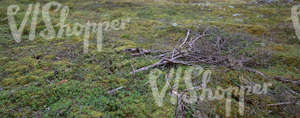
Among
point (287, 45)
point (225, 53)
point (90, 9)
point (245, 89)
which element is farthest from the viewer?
point (90, 9)

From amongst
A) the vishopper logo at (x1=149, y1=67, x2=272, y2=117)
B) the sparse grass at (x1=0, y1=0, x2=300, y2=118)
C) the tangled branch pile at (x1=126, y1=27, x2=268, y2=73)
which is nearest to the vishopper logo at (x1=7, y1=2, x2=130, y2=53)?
the sparse grass at (x1=0, y1=0, x2=300, y2=118)

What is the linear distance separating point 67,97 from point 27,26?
862 centimetres

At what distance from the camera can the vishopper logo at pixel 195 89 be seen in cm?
397

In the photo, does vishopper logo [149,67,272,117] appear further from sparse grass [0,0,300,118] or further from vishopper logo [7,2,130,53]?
vishopper logo [7,2,130,53]

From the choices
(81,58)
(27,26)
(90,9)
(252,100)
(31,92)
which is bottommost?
(252,100)

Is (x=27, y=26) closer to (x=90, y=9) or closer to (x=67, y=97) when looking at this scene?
(x=90, y=9)

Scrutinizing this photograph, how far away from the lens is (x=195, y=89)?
14.1 feet

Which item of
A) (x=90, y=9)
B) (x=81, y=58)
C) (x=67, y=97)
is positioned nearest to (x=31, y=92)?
(x=67, y=97)

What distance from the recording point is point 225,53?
6801mm

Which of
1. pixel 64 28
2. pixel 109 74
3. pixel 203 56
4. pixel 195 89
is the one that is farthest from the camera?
pixel 64 28

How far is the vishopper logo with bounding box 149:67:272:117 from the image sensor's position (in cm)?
397

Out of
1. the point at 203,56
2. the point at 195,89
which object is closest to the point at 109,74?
the point at 195,89

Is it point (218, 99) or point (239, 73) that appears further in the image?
point (239, 73)

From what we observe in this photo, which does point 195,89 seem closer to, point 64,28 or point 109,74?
point 109,74
